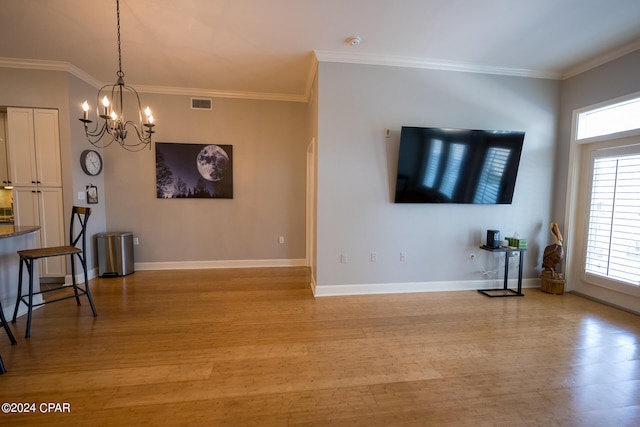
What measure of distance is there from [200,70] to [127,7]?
4.04 feet

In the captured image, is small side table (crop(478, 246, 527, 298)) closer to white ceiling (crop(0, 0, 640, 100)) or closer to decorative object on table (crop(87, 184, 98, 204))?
white ceiling (crop(0, 0, 640, 100))

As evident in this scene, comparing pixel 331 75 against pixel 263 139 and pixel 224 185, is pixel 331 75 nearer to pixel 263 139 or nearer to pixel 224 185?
pixel 263 139

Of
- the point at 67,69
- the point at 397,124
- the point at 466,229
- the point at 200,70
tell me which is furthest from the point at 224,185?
the point at 466,229

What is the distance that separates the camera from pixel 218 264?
458 centimetres

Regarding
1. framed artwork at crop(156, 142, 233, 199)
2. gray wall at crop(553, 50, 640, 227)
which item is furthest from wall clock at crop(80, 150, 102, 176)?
gray wall at crop(553, 50, 640, 227)

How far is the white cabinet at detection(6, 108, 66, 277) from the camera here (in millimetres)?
3451

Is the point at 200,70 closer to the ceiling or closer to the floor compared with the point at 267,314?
closer to the ceiling

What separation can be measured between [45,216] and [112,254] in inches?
37.4

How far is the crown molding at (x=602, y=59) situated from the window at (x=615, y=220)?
3.73 ft

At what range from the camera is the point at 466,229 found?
3.65 meters

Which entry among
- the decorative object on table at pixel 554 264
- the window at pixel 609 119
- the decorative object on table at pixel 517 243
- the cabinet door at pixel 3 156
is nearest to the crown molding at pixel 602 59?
the window at pixel 609 119

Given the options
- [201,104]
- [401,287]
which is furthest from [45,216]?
[401,287]

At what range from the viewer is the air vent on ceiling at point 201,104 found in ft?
14.2

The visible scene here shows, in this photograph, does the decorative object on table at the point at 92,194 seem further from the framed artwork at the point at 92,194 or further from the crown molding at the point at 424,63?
the crown molding at the point at 424,63
